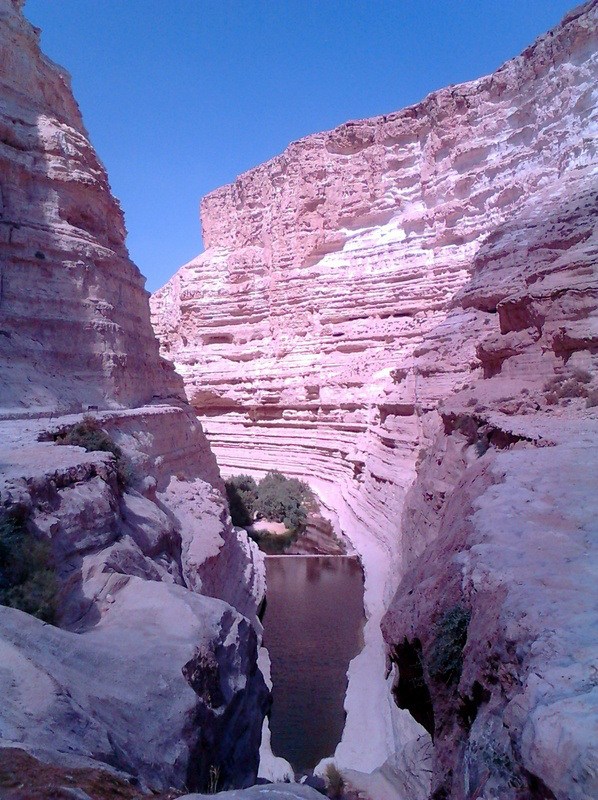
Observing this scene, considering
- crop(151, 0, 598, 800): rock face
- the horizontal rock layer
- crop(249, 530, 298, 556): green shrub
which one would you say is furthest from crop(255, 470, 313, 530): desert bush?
the horizontal rock layer

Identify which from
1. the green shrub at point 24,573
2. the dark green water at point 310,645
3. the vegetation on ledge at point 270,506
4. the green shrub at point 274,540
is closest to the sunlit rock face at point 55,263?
the green shrub at point 24,573

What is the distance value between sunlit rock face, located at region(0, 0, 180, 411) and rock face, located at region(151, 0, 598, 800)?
6.40 metres

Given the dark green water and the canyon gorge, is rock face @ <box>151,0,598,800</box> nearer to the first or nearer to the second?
the canyon gorge

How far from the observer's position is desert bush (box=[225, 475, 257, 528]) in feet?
56.4

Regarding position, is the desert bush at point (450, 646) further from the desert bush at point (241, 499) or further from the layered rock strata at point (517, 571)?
the desert bush at point (241, 499)

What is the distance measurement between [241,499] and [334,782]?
1223 cm

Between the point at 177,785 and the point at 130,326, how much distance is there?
388 inches

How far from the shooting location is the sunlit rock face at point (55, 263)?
9625 mm

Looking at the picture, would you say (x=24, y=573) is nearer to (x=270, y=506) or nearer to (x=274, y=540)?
(x=274, y=540)

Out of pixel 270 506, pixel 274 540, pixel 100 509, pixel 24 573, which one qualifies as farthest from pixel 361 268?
pixel 24 573

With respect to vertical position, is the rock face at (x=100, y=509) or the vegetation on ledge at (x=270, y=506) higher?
the rock face at (x=100, y=509)

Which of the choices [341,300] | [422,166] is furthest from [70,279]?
[422,166]

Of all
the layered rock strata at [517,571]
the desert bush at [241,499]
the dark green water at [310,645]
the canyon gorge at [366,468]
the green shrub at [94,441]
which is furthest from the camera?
the desert bush at [241,499]

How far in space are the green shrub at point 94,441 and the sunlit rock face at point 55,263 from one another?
54.6 inches
